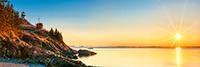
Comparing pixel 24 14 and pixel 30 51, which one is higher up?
pixel 24 14

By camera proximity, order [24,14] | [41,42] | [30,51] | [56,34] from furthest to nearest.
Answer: [24,14] → [56,34] → [41,42] → [30,51]

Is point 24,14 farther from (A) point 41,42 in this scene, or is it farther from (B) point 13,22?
(B) point 13,22

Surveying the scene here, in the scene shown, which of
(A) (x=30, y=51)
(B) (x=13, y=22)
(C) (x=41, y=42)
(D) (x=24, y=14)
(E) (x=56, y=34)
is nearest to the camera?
(A) (x=30, y=51)

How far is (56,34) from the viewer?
88750mm

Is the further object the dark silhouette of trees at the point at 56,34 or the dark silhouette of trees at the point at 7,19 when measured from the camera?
the dark silhouette of trees at the point at 56,34

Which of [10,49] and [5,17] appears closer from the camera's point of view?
[10,49]

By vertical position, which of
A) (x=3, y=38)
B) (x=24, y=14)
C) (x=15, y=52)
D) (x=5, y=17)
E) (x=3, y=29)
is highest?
(x=24, y=14)

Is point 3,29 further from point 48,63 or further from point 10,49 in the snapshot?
point 48,63

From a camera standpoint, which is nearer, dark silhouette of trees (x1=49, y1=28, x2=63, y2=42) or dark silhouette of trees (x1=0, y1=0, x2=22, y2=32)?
dark silhouette of trees (x1=0, y1=0, x2=22, y2=32)

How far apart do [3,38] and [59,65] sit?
13.5m

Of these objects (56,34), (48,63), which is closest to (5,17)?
(48,63)

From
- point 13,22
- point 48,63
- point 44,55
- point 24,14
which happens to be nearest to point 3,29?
point 13,22

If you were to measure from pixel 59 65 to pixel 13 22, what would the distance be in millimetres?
21981

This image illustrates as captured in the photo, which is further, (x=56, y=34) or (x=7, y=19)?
(x=56, y=34)
